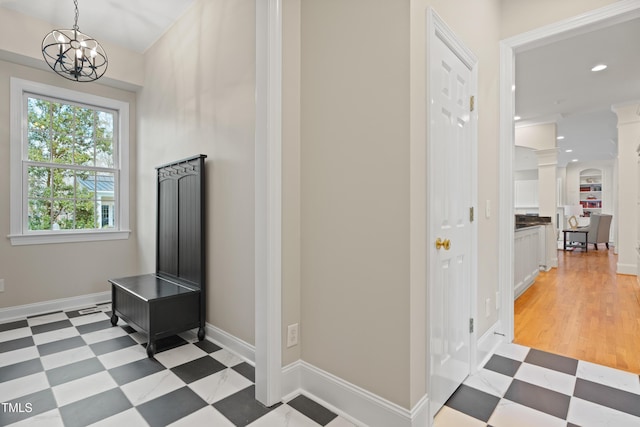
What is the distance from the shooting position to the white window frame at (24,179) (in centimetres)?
326

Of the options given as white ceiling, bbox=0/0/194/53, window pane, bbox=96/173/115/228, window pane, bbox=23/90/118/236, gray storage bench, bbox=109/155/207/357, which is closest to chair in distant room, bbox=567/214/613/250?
gray storage bench, bbox=109/155/207/357

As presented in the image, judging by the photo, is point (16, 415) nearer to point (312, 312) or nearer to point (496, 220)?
point (312, 312)

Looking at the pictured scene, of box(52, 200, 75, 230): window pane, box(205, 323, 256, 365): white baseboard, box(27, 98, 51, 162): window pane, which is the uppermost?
box(27, 98, 51, 162): window pane

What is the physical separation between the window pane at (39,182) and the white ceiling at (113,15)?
155cm

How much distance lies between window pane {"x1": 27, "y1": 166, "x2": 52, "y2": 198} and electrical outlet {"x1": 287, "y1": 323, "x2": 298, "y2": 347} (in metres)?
3.44

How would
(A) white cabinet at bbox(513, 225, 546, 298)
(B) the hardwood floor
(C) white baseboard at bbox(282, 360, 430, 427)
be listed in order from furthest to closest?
(A) white cabinet at bbox(513, 225, 546, 298) → (B) the hardwood floor → (C) white baseboard at bbox(282, 360, 430, 427)

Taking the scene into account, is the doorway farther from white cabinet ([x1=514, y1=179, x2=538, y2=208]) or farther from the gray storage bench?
white cabinet ([x1=514, y1=179, x2=538, y2=208])

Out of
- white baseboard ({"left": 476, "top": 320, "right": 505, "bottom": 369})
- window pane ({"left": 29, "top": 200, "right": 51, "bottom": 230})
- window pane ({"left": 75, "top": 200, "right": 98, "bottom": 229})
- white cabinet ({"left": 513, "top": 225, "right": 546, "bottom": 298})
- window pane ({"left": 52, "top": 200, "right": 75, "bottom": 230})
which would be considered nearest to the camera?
white baseboard ({"left": 476, "top": 320, "right": 505, "bottom": 369})

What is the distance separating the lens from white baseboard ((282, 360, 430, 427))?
1.48 m

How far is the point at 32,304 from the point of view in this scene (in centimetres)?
332

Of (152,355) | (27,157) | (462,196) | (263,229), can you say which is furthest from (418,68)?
(27,157)

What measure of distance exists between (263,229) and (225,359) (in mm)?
1188

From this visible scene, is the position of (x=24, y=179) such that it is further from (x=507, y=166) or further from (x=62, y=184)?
(x=507, y=166)

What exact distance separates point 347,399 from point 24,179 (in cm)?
395
